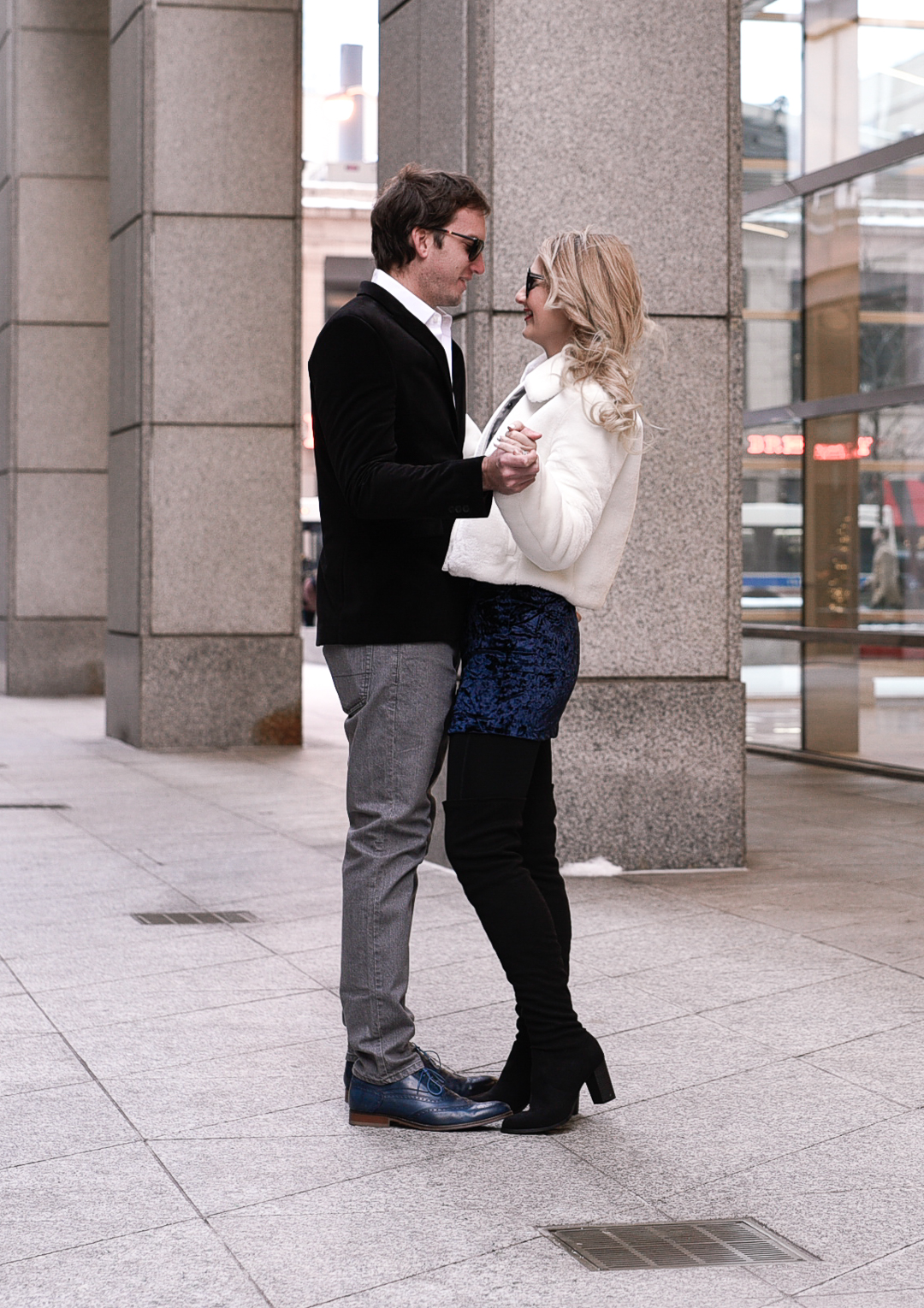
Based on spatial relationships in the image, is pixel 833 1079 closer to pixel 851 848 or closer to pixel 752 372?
pixel 851 848

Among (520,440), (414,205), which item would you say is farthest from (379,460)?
(414,205)

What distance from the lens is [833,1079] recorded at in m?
3.99

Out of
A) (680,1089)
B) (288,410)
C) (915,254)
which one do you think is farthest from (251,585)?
(680,1089)

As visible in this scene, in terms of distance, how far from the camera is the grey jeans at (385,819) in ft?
11.9

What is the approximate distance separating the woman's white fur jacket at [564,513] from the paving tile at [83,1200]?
1.30 meters

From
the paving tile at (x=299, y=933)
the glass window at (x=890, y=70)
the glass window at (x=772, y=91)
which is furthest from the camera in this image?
the glass window at (x=772, y=91)

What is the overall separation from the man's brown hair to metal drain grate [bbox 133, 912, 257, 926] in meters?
2.82

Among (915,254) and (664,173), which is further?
(915,254)

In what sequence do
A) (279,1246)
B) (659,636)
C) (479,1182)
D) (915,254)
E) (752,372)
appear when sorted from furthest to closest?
1. (752,372)
2. (915,254)
3. (659,636)
4. (479,1182)
5. (279,1246)

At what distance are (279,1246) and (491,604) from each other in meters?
1.29

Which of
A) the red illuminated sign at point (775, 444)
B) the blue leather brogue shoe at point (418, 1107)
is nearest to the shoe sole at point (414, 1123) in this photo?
the blue leather brogue shoe at point (418, 1107)

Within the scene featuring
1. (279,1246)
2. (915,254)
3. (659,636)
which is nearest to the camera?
(279,1246)

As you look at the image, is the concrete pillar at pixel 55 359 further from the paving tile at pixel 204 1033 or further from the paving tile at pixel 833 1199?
the paving tile at pixel 833 1199

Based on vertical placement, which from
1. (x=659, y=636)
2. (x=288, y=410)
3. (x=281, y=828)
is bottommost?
(x=281, y=828)
